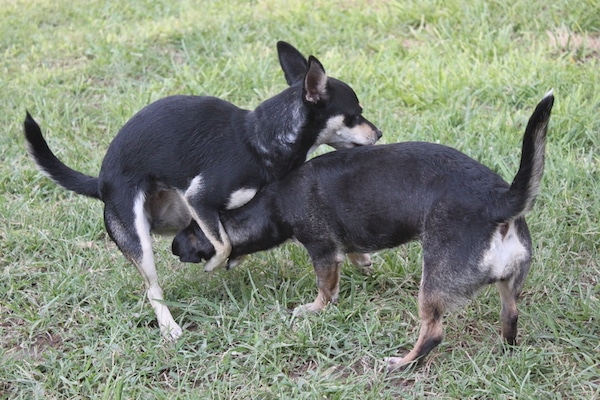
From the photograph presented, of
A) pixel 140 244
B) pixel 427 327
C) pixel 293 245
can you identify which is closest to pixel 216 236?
pixel 140 244

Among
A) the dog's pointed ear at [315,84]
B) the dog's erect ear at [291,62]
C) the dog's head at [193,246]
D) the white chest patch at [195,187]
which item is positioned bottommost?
the dog's head at [193,246]

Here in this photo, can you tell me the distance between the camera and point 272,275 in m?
4.50

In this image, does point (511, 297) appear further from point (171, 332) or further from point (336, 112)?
point (171, 332)

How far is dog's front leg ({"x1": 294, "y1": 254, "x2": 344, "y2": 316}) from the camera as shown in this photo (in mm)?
4047

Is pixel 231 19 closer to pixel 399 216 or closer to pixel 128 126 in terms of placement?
pixel 128 126

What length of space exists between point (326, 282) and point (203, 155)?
3.01ft

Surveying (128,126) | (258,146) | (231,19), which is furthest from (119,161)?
(231,19)

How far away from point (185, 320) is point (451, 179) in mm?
1602

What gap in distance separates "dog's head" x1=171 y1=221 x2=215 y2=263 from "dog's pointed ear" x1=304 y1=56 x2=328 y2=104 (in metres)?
0.91

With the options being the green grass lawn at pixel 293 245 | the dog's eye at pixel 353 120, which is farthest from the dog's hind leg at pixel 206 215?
the dog's eye at pixel 353 120

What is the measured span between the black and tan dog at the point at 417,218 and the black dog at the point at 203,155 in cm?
14

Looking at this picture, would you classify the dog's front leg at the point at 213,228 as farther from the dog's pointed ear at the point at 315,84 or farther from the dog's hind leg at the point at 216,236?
the dog's pointed ear at the point at 315,84

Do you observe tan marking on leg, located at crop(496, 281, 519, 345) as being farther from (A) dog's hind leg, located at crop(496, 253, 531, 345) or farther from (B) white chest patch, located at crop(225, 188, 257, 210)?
(B) white chest patch, located at crop(225, 188, 257, 210)

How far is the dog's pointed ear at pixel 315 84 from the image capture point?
13.3 ft
